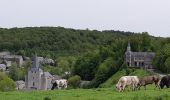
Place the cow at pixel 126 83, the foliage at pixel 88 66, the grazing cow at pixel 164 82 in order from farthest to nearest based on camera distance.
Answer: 1. the foliage at pixel 88 66
2. the grazing cow at pixel 164 82
3. the cow at pixel 126 83

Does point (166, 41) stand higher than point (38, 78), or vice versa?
point (166, 41)

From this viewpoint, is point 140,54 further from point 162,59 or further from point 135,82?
point 135,82

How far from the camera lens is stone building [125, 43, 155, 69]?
112 m

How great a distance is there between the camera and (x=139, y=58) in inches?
4599

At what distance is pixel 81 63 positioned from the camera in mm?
122125

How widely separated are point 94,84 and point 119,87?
69025 millimetres

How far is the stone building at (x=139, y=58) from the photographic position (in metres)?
112

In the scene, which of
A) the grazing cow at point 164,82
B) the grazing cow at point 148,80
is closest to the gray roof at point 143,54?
the grazing cow at point 148,80

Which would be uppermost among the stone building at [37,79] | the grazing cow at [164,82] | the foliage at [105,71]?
the grazing cow at [164,82]

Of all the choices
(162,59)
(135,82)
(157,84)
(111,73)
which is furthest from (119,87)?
(111,73)

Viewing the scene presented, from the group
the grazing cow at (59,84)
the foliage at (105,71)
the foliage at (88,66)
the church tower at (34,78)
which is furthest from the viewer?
the church tower at (34,78)

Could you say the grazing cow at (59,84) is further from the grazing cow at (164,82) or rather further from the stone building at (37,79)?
the stone building at (37,79)

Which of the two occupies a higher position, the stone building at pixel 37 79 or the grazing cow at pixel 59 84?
the grazing cow at pixel 59 84

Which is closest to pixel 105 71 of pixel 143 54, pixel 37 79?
pixel 143 54
